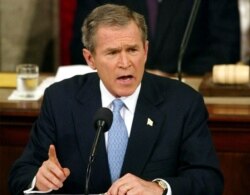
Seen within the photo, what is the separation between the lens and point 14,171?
8.29 ft

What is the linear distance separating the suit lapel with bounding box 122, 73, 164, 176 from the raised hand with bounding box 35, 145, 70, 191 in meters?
0.32

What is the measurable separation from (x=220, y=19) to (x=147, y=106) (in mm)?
1762

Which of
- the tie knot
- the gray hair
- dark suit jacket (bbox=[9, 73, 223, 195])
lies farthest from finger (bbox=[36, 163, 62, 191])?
the gray hair

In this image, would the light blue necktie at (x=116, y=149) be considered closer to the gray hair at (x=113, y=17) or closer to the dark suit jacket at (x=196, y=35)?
the gray hair at (x=113, y=17)

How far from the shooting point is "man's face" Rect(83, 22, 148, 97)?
2.37 meters

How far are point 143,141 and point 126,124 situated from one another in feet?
0.30

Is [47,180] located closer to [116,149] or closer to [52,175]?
[52,175]

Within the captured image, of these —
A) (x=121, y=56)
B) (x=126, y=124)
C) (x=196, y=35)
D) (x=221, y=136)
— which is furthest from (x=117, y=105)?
(x=196, y=35)

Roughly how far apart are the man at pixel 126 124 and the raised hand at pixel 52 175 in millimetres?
58

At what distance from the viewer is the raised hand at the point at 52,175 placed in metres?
2.20

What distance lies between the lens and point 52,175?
2.22m

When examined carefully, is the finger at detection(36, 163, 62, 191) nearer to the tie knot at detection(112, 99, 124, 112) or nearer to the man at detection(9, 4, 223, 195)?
the man at detection(9, 4, 223, 195)

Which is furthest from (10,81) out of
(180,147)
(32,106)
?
(180,147)

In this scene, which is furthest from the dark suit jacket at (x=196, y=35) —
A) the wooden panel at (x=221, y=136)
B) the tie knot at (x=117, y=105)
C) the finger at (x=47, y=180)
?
the finger at (x=47, y=180)
